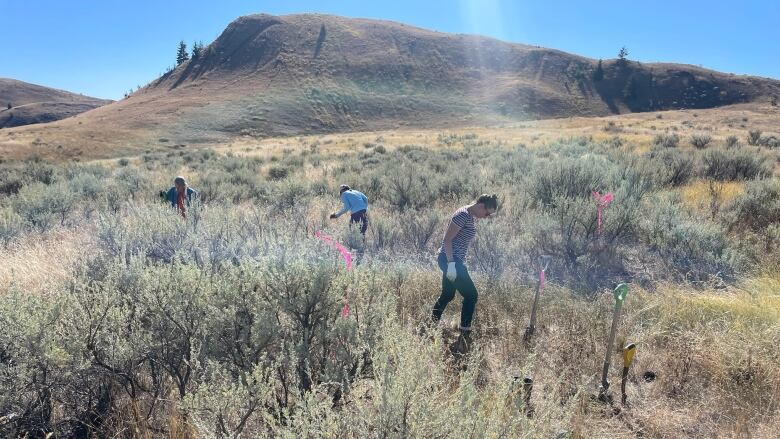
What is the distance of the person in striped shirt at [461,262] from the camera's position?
4.53 m

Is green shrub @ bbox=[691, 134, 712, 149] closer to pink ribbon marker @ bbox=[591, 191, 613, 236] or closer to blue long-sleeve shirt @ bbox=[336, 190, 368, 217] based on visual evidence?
pink ribbon marker @ bbox=[591, 191, 613, 236]

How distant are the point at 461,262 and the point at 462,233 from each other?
328 mm

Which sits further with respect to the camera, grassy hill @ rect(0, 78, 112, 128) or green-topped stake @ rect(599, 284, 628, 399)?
grassy hill @ rect(0, 78, 112, 128)

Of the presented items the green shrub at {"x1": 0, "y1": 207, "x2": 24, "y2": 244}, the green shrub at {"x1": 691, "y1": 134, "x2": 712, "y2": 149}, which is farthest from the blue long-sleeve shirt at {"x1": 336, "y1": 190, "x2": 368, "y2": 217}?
the green shrub at {"x1": 691, "y1": 134, "x2": 712, "y2": 149}

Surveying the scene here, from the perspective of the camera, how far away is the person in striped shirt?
4527 millimetres

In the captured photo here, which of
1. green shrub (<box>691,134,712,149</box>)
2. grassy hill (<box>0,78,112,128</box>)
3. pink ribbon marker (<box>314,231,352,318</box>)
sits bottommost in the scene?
green shrub (<box>691,134,712,149</box>)

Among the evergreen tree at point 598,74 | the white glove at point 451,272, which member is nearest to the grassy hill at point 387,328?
the white glove at point 451,272

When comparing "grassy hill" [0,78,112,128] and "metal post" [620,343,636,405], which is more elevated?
"grassy hill" [0,78,112,128]

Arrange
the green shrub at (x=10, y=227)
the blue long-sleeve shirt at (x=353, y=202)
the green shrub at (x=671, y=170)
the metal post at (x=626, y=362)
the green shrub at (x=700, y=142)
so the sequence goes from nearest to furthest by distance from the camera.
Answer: the metal post at (x=626, y=362)
the green shrub at (x=10, y=227)
the blue long-sleeve shirt at (x=353, y=202)
the green shrub at (x=671, y=170)
the green shrub at (x=700, y=142)

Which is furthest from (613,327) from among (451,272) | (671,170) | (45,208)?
(45,208)

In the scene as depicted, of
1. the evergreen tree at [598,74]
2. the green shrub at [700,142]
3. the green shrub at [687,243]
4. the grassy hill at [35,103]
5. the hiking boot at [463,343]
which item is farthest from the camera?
the grassy hill at [35,103]

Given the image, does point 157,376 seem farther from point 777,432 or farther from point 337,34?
point 337,34

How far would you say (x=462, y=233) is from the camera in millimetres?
4875

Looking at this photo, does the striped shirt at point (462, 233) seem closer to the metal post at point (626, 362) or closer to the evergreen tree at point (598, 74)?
the metal post at point (626, 362)
